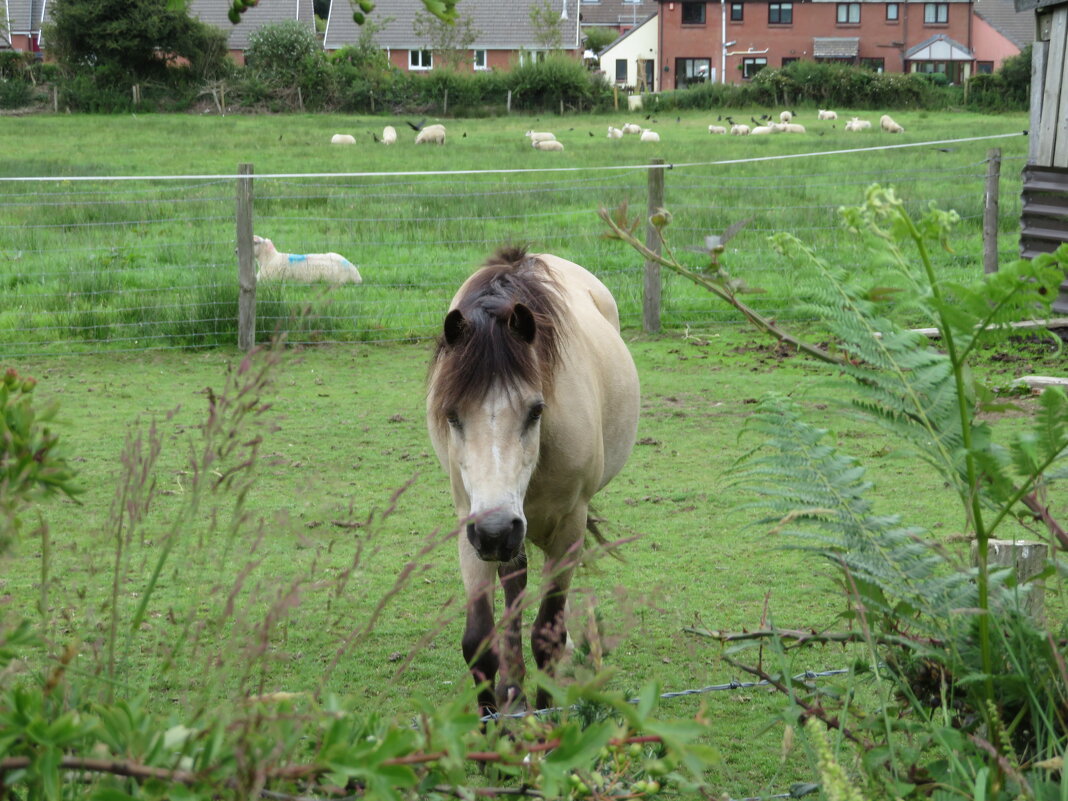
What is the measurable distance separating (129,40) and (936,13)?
43858 millimetres

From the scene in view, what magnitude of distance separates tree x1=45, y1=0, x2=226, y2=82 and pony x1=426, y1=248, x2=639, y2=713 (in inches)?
1575

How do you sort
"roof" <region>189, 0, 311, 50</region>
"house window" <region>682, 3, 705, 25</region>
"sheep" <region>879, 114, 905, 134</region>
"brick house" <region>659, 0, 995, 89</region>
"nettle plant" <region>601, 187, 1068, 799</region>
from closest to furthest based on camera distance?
"nettle plant" <region>601, 187, 1068, 799</region>, "sheep" <region>879, 114, 905, 134</region>, "roof" <region>189, 0, 311, 50</region>, "brick house" <region>659, 0, 995, 89</region>, "house window" <region>682, 3, 705, 25</region>

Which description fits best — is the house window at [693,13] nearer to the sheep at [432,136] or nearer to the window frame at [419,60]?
the window frame at [419,60]

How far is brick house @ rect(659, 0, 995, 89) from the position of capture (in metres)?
60.0

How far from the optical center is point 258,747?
1193mm

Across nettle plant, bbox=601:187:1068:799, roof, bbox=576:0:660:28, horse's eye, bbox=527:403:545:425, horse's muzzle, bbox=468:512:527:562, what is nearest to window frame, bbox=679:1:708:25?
roof, bbox=576:0:660:28

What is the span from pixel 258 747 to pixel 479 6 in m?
68.8

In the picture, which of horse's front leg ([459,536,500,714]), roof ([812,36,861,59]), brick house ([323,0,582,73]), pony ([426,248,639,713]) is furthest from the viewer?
brick house ([323,0,582,73])

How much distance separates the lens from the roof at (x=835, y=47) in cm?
5909

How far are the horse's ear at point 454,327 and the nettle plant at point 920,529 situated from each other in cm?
120

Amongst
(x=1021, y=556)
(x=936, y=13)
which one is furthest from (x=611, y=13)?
(x=1021, y=556)

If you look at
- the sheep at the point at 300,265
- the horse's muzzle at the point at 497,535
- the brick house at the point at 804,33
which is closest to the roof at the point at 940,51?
the brick house at the point at 804,33

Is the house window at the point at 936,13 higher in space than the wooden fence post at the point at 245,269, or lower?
higher

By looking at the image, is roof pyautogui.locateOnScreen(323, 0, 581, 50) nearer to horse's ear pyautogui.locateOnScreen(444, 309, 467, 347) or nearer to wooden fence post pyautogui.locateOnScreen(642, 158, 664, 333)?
wooden fence post pyautogui.locateOnScreen(642, 158, 664, 333)
